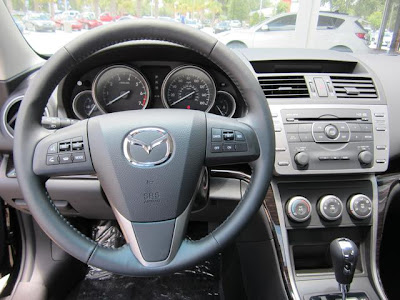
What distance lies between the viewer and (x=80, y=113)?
1392mm

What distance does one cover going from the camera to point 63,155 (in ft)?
2.90

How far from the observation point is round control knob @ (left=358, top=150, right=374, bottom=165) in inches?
48.6

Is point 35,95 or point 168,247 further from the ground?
point 35,95

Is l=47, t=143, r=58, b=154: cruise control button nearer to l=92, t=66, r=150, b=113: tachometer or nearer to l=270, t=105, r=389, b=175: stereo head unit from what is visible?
l=92, t=66, r=150, b=113: tachometer

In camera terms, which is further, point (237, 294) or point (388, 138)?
point (237, 294)

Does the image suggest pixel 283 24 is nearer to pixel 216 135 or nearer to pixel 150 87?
pixel 150 87

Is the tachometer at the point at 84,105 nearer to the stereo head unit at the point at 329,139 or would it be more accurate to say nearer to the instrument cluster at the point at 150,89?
the instrument cluster at the point at 150,89

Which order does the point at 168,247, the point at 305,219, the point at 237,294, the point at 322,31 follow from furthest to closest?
the point at 322,31
the point at 237,294
the point at 305,219
the point at 168,247

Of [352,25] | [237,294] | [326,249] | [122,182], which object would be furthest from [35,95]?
[352,25]

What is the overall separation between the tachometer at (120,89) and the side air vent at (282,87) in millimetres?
442

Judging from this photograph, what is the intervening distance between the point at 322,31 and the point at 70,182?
2.17 meters

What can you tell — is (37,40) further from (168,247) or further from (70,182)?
(168,247)

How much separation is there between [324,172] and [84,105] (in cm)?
93

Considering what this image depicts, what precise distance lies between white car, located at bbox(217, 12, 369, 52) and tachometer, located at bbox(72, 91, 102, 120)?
101 cm
